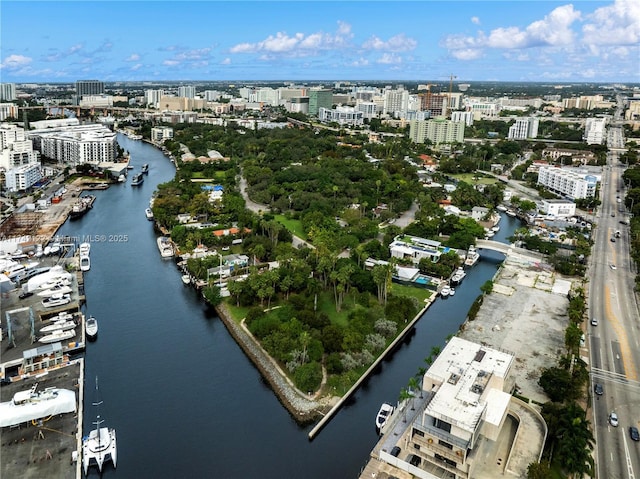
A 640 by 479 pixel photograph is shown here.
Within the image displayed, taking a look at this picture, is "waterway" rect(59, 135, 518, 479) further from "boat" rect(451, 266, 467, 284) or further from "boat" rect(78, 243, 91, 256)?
"boat" rect(78, 243, 91, 256)

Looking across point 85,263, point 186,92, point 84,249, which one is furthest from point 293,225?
point 186,92

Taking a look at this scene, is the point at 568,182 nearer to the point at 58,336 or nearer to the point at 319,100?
the point at 58,336

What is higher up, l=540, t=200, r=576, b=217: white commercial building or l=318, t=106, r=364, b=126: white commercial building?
l=318, t=106, r=364, b=126: white commercial building

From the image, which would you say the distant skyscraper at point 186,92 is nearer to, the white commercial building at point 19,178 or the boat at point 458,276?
the white commercial building at point 19,178

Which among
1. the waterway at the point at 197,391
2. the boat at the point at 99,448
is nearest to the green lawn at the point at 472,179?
the waterway at the point at 197,391

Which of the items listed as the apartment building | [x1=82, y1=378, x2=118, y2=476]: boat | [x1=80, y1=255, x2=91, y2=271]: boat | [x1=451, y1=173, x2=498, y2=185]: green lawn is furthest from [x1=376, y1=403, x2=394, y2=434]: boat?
the apartment building

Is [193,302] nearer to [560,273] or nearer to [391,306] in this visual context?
[391,306]

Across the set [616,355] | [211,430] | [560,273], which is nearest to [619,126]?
[560,273]
